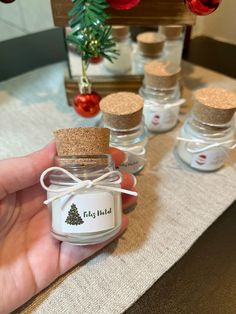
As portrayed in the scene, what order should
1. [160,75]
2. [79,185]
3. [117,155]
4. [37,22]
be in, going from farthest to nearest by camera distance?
[37,22]
[160,75]
[117,155]
[79,185]

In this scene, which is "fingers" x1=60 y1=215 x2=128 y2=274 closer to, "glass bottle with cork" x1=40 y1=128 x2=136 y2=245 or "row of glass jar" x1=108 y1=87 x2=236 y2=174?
"glass bottle with cork" x1=40 y1=128 x2=136 y2=245

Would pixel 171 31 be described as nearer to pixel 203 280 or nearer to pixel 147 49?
pixel 147 49

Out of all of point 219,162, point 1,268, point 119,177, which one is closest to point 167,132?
point 219,162

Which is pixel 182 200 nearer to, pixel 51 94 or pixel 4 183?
pixel 4 183

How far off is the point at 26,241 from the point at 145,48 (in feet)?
1.75

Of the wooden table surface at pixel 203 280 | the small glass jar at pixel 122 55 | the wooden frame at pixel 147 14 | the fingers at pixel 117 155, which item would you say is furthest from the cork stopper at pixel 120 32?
the wooden table surface at pixel 203 280

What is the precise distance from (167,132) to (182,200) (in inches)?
8.1

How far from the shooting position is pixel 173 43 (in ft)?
2.35

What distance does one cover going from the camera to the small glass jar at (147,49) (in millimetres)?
709

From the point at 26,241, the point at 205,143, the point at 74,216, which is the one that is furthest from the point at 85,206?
the point at 205,143

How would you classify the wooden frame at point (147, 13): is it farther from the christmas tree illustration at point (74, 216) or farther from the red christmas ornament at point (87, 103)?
the christmas tree illustration at point (74, 216)

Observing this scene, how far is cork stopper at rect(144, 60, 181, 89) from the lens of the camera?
22.8 inches

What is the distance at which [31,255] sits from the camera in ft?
1.34

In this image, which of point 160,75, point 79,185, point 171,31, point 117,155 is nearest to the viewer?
point 79,185
